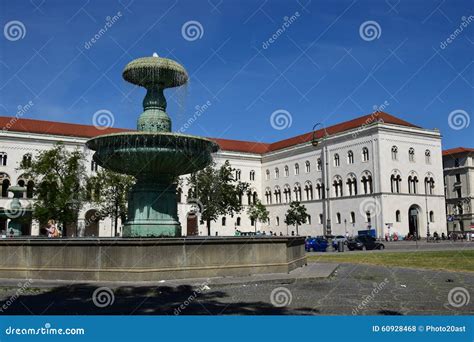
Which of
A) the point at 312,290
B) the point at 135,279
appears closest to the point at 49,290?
the point at 135,279

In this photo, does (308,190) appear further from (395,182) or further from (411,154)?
(411,154)

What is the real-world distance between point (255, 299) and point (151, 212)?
6.32m

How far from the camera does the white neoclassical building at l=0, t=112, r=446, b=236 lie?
2261 inches

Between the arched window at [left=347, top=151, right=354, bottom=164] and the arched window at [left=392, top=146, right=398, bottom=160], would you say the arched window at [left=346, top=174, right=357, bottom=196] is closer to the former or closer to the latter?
the arched window at [left=347, top=151, right=354, bottom=164]

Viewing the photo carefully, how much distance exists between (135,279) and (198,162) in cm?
505

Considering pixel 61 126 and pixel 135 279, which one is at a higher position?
pixel 61 126

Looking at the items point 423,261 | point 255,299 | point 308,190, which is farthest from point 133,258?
point 308,190

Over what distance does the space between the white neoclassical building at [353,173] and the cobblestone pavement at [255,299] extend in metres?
47.6

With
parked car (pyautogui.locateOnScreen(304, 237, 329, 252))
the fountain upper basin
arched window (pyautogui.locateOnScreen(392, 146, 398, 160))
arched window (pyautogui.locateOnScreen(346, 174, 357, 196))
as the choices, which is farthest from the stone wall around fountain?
arched window (pyautogui.locateOnScreen(346, 174, 357, 196))

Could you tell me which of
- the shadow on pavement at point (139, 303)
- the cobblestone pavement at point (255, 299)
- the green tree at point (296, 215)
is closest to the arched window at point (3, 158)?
the green tree at point (296, 215)

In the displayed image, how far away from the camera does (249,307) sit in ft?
26.0

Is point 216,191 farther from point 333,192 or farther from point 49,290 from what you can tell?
point 49,290

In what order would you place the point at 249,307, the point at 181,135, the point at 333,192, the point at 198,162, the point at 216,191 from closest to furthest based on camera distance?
1. the point at 249,307
2. the point at 181,135
3. the point at 198,162
4. the point at 216,191
5. the point at 333,192

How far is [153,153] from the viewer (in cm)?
1371
